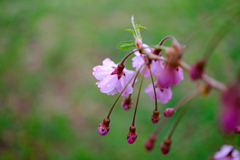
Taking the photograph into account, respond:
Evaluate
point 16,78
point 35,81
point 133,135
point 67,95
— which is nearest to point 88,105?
point 67,95

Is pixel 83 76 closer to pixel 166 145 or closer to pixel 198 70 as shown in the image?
pixel 166 145

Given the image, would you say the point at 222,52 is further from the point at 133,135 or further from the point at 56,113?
the point at 133,135

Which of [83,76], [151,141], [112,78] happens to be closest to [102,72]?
[112,78]

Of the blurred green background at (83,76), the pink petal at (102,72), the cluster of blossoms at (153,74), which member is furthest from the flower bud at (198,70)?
the blurred green background at (83,76)

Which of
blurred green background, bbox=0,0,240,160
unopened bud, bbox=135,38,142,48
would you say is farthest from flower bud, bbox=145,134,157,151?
blurred green background, bbox=0,0,240,160

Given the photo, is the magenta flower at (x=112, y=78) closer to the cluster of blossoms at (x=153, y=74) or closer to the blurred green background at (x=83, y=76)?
the cluster of blossoms at (x=153, y=74)

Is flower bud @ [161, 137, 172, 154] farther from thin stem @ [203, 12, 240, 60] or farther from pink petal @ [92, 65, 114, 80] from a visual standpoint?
thin stem @ [203, 12, 240, 60]

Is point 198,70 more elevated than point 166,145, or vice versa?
point 198,70
